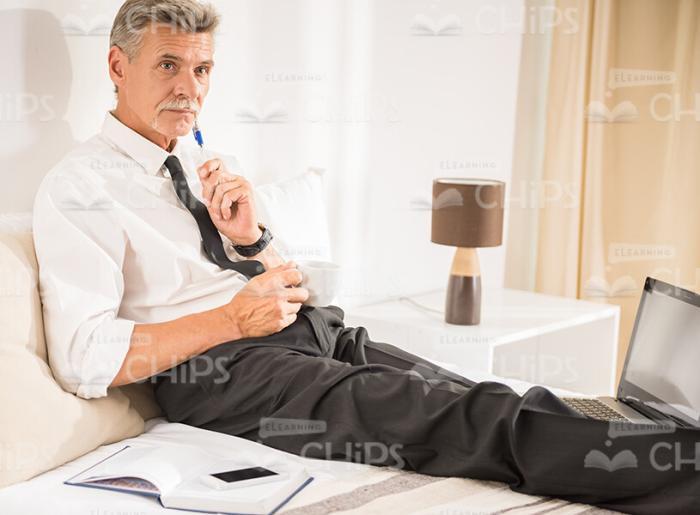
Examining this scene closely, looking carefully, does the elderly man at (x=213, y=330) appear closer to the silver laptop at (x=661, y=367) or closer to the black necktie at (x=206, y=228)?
the black necktie at (x=206, y=228)

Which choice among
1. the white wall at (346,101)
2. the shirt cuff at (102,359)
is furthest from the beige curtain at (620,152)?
the shirt cuff at (102,359)

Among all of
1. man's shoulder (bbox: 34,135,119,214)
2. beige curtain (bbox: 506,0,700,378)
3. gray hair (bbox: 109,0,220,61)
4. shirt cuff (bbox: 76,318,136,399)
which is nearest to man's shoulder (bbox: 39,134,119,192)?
man's shoulder (bbox: 34,135,119,214)

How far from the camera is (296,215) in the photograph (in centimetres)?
250

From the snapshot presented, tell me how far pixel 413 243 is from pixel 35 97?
1.50 meters

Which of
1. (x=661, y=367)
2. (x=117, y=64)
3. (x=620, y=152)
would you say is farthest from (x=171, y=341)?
(x=620, y=152)

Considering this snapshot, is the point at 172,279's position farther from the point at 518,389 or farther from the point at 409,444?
the point at 518,389

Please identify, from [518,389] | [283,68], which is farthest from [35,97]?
[518,389]

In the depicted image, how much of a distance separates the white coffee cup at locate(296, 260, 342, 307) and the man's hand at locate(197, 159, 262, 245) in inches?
8.3

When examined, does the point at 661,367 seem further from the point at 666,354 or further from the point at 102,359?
the point at 102,359

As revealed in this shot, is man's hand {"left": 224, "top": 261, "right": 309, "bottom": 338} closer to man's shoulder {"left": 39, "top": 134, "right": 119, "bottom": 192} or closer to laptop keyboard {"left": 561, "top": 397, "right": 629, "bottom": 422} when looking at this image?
man's shoulder {"left": 39, "top": 134, "right": 119, "bottom": 192}

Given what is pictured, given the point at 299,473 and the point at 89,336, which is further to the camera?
the point at 89,336

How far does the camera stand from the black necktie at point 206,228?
2.09 meters

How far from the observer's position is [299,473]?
1.57 m

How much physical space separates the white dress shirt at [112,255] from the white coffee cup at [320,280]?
0.68 ft
